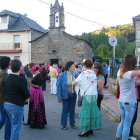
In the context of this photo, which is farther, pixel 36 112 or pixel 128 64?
pixel 36 112

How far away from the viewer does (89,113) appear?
466 centimetres

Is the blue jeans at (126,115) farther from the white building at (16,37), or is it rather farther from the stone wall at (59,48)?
the white building at (16,37)

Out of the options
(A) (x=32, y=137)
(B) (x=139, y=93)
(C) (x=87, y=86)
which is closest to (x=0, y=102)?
(A) (x=32, y=137)

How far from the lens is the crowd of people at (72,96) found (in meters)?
3.73

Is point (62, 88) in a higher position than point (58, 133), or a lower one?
higher

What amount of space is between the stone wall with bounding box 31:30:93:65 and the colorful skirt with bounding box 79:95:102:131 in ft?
64.7

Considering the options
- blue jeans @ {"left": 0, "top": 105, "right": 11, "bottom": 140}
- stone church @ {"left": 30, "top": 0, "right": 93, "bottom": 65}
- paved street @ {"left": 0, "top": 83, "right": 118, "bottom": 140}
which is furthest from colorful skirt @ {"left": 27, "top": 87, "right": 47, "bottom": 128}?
stone church @ {"left": 30, "top": 0, "right": 93, "bottom": 65}

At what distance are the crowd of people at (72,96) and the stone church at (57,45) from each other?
19.1 meters

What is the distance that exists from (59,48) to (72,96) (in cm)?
2068

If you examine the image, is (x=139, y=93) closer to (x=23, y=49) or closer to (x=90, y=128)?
(x=90, y=128)

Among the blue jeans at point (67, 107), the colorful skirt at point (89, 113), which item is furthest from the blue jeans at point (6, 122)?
the colorful skirt at point (89, 113)

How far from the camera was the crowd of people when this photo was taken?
3734 millimetres

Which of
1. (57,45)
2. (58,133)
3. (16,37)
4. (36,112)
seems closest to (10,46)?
(16,37)

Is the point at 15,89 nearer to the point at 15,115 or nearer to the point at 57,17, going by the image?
the point at 15,115
